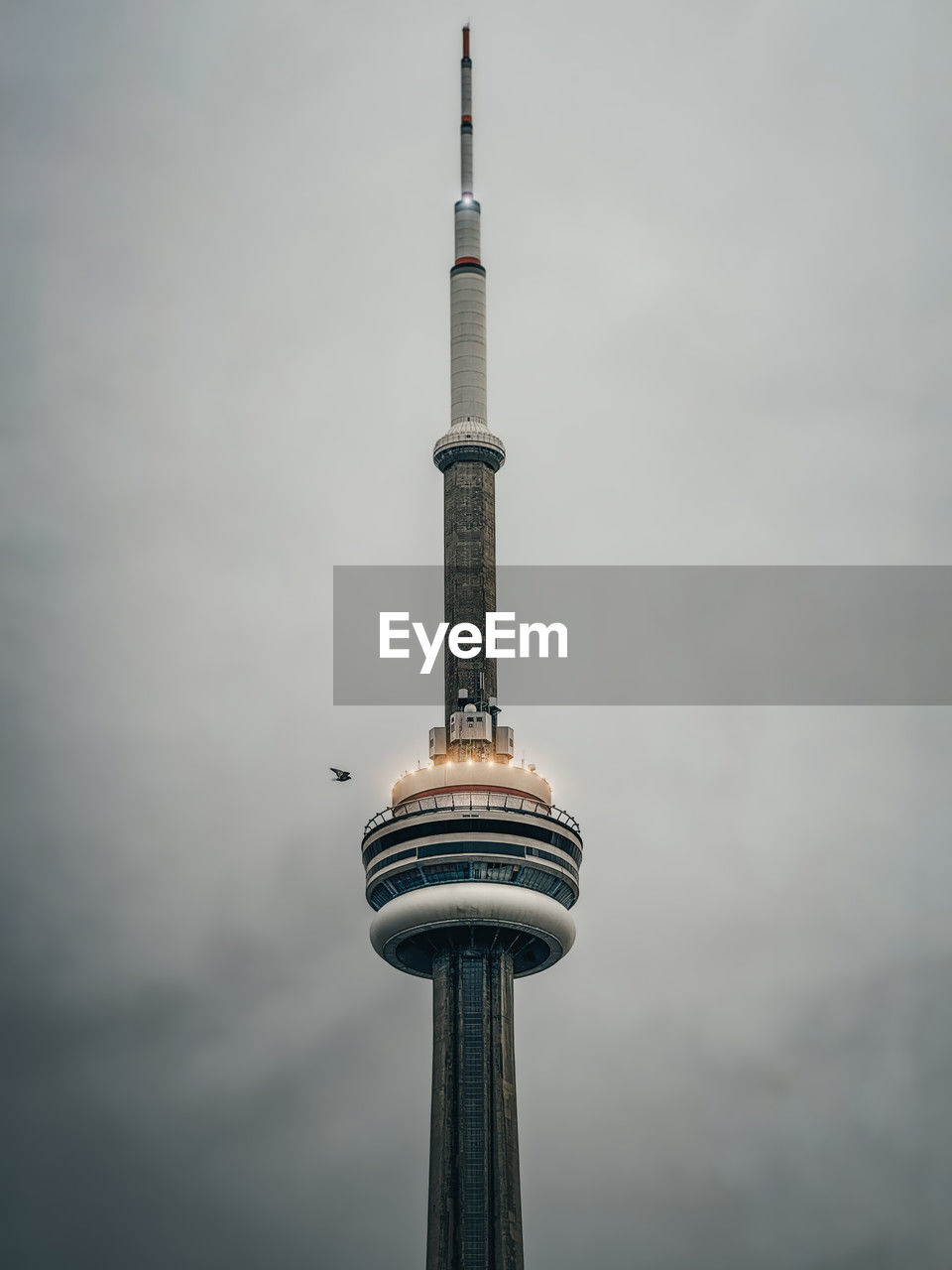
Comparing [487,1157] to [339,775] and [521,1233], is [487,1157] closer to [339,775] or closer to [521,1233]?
[521,1233]

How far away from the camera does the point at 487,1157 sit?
198 m

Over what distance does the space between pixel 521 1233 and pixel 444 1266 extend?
29.4 ft

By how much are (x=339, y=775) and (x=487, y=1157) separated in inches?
1715

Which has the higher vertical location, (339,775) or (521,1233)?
(339,775)

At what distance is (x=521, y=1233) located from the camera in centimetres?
19812

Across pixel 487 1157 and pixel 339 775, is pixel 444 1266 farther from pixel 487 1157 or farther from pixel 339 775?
pixel 339 775

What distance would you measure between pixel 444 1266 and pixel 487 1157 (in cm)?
1176

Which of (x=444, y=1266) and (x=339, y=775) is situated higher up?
(x=339, y=775)

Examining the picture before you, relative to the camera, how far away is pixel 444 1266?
195 metres

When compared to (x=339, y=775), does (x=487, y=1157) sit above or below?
below

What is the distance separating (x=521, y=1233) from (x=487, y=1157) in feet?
28.4

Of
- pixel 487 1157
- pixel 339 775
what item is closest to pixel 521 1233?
pixel 487 1157

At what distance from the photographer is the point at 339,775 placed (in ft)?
641
